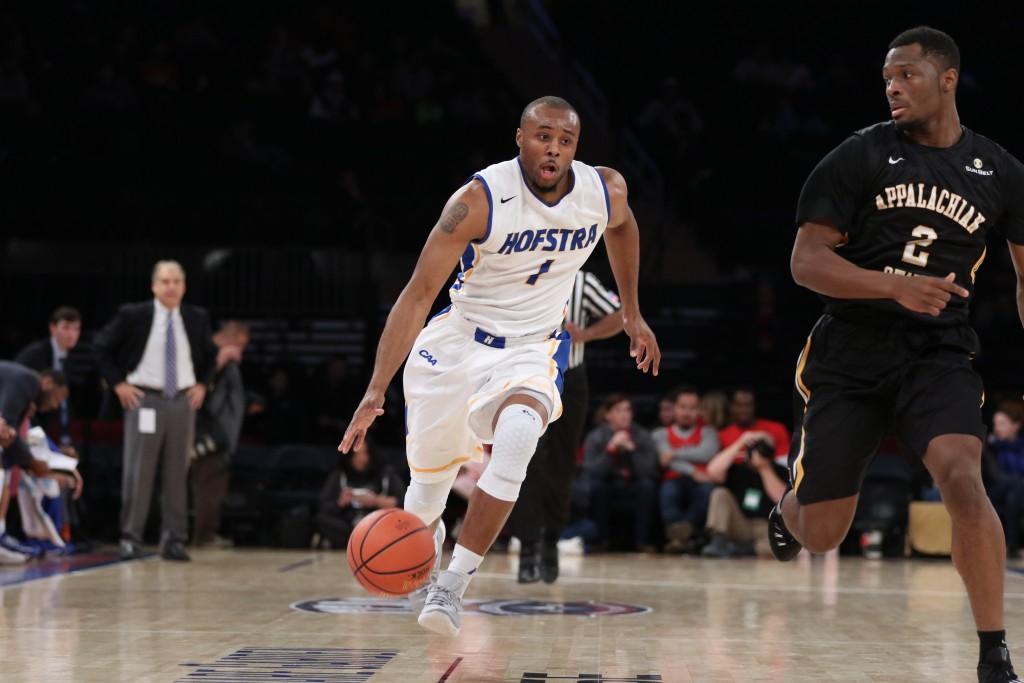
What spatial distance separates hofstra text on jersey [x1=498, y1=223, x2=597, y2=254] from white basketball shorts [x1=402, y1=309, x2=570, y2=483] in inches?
13.3

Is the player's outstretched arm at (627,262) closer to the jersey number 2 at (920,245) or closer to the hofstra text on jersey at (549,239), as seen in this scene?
the hofstra text on jersey at (549,239)

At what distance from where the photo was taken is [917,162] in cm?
402

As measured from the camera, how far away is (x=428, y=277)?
4.50m

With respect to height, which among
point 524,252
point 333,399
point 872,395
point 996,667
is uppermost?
point 524,252

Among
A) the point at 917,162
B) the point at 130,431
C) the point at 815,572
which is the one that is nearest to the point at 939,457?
the point at 917,162

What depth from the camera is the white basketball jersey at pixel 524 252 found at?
4641 mm

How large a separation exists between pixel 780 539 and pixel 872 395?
0.85 metres

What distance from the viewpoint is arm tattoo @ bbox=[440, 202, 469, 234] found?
14.9 feet

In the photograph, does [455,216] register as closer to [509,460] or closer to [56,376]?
[509,460]

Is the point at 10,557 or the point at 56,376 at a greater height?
the point at 56,376

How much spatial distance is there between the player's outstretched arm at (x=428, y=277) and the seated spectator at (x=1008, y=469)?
24.0 feet

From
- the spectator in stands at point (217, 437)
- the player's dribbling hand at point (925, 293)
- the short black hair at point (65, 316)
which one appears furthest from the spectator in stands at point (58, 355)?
the player's dribbling hand at point (925, 293)

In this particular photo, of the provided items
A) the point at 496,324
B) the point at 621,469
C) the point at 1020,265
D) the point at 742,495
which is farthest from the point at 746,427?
the point at 1020,265

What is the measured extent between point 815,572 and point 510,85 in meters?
11.4
